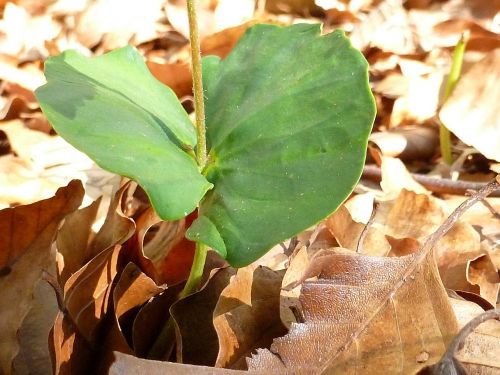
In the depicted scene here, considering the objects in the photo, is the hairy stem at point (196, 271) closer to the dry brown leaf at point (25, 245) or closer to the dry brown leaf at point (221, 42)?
the dry brown leaf at point (25, 245)

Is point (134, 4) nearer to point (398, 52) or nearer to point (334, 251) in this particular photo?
point (398, 52)

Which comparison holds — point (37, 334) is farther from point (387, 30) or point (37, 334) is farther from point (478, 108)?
point (387, 30)

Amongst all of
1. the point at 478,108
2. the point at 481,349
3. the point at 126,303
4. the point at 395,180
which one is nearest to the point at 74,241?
the point at 126,303

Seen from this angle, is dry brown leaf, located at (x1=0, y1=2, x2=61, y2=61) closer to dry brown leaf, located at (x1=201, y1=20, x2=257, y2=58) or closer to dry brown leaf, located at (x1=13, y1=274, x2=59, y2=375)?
dry brown leaf, located at (x1=201, y1=20, x2=257, y2=58)

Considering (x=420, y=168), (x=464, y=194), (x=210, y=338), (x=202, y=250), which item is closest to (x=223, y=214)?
(x=202, y=250)

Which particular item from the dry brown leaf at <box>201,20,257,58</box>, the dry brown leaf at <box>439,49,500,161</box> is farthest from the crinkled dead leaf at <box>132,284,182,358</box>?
the dry brown leaf at <box>201,20,257,58</box>

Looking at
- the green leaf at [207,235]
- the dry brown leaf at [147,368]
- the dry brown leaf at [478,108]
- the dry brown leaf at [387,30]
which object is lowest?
the dry brown leaf at [387,30]

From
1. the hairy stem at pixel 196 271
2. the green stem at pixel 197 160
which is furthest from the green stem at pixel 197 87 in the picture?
the hairy stem at pixel 196 271
